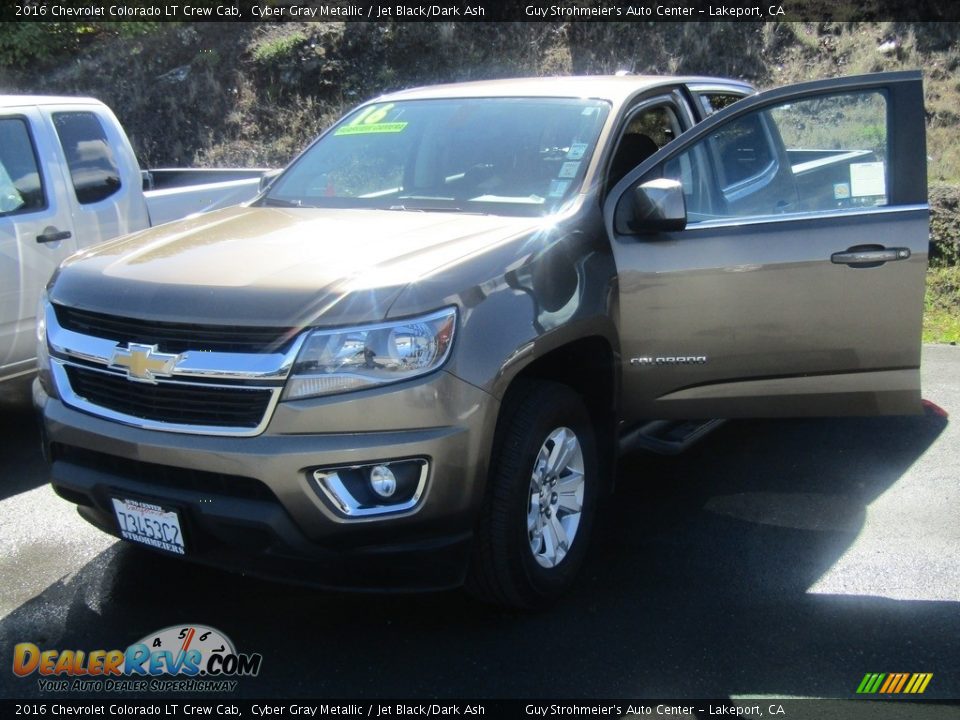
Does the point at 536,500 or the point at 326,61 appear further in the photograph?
the point at 326,61

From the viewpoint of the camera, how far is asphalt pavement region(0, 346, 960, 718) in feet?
11.2

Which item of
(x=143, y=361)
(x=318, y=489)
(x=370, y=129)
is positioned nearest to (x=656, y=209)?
(x=370, y=129)

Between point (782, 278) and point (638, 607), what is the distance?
4.80 ft

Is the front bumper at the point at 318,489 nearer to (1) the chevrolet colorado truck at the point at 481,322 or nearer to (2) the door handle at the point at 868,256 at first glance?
(1) the chevrolet colorado truck at the point at 481,322

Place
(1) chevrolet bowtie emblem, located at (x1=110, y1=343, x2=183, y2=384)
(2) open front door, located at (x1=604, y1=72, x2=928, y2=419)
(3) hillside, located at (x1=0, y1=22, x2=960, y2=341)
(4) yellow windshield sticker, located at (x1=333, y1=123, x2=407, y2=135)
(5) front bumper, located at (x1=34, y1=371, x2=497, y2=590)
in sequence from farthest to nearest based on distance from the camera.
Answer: (3) hillside, located at (x1=0, y1=22, x2=960, y2=341) < (4) yellow windshield sticker, located at (x1=333, y1=123, x2=407, y2=135) < (2) open front door, located at (x1=604, y1=72, x2=928, y2=419) < (1) chevrolet bowtie emblem, located at (x1=110, y1=343, x2=183, y2=384) < (5) front bumper, located at (x1=34, y1=371, x2=497, y2=590)

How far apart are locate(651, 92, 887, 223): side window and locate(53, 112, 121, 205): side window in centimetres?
364

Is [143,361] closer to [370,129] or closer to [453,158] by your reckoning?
[453,158]

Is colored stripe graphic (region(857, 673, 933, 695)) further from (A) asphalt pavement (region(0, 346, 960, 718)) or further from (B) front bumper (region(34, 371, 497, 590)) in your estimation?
(B) front bumper (region(34, 371, 497, 590))

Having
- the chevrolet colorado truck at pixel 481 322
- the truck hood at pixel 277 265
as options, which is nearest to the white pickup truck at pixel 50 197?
the truck hood at pixel 277 265

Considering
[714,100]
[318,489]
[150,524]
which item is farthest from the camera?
[714,100]

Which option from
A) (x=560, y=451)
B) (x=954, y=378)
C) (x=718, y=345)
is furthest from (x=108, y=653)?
(x=954, y=378)

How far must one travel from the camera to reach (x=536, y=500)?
3691mm

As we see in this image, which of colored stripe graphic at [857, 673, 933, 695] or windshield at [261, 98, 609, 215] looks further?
windshield at [261, 98, 609, 215]

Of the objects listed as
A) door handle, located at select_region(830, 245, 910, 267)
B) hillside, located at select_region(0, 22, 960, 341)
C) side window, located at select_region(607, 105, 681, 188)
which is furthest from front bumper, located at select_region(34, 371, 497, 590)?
hillside, located at select_region(0, 22, 960, 341)
